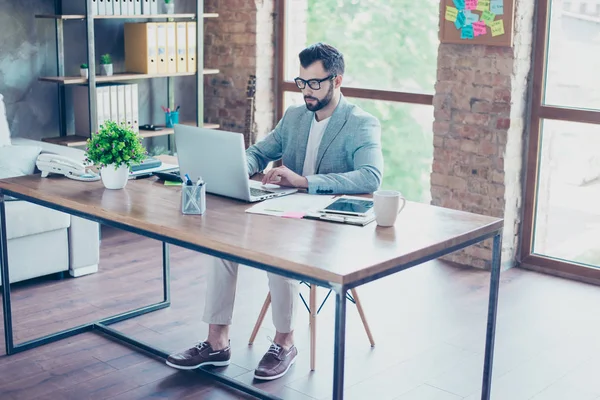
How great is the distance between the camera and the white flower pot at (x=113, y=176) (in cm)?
313

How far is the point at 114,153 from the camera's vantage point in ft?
10.2

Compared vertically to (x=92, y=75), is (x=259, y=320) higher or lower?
lower

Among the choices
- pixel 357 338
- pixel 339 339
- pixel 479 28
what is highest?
pixel 479 28

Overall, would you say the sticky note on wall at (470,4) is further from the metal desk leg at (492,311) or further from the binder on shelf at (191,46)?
the metal desk leg at (492,311)

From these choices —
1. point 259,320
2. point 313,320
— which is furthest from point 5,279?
point 313,320

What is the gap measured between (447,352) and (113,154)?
1.60 meters

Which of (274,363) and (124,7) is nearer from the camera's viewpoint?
(274,363)

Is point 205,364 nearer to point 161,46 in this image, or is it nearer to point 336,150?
point 336,150

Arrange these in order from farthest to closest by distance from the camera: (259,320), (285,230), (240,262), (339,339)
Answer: (259,320) < (285,230) < (240,262) < (339,339)

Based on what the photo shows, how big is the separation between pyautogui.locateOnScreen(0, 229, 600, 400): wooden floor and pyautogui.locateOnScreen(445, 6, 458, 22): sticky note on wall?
1383mm

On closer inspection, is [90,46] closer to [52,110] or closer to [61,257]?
[52,110]

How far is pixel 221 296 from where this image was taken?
3225 millimetres

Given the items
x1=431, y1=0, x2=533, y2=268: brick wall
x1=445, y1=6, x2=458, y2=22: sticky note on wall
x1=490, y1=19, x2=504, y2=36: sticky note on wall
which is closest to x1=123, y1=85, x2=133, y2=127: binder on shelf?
x1=431, y1=0, x2=533, y2=268: brick wall

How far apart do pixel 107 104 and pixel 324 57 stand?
7.38ft
